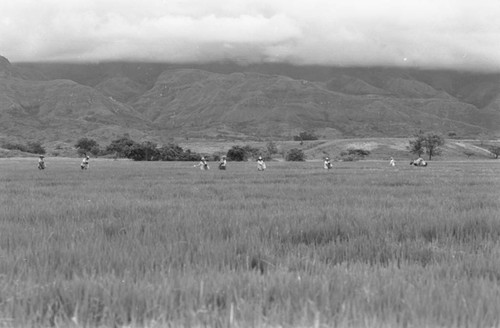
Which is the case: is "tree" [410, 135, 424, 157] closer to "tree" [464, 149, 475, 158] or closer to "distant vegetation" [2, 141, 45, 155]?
"tree" [464, 149, 475, 158]

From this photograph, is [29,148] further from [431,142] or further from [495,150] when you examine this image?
[495,150]

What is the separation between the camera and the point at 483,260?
4.71 metres

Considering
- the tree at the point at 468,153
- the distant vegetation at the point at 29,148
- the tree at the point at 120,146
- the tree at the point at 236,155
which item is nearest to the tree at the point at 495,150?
the tree at the point at 468,153

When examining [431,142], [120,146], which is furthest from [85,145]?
[431,142]

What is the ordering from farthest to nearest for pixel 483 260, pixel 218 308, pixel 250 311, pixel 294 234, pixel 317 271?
pixel 294 234 < pixel 483 260 < pixel 317 271 < pixel 218 308 < pixel 250 311

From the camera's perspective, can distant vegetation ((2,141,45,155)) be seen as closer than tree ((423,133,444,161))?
No

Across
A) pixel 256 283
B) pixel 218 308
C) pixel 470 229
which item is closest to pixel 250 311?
pixel 218 308

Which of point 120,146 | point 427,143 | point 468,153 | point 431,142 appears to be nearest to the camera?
point 431,142

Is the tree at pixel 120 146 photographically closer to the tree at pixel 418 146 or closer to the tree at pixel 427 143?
the tree at pixel 418 146

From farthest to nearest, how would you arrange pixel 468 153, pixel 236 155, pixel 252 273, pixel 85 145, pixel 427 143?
1. pixel 468 153
2. pixel 85 145
3. pixel 427 143
4. pixel 236 155
5. pixel 252 273

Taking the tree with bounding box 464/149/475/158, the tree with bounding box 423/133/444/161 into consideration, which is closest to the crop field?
the tree with bounding box 423/133/444/161

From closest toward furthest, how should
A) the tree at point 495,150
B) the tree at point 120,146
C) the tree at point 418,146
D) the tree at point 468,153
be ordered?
the tree at point 120,146 → the tree at point 418,146 → the tree at point 468,153 → the tree at point 495,150

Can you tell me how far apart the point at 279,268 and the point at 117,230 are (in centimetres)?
332

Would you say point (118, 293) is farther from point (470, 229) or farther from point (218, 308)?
point (470, 229)
